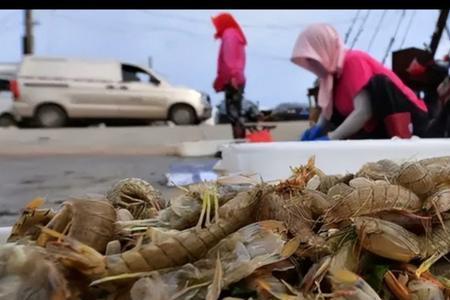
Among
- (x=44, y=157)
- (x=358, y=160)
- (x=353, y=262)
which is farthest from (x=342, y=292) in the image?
(x=44, y=157)

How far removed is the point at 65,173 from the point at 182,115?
8.94m

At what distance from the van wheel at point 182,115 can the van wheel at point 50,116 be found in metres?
2.31

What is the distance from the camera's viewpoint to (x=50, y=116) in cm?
1487

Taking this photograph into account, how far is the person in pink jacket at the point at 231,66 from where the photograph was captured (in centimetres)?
745

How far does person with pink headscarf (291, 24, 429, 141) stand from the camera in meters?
3.82

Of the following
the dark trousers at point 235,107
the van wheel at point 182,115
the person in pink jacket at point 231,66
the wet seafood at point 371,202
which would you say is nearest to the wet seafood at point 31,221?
the wet seafood at point 371,202

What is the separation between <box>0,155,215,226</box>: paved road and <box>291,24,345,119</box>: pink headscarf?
44.3 inches

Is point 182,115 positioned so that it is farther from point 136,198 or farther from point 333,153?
point 136,198

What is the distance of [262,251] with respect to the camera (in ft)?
3.34

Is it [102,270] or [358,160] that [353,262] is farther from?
[358,160]

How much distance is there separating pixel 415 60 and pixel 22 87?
1026 centimetres

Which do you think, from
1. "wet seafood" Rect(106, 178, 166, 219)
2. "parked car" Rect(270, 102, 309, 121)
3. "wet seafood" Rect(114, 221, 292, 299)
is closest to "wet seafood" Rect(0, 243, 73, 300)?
"wet seafood" Rect(114, 221, 292, 299)

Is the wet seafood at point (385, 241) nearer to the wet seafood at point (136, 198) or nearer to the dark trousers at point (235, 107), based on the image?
the wet seafood at point (136, 198)

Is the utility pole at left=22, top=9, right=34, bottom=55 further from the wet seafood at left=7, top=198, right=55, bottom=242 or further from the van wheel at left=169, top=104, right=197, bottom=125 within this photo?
the wet seafood at left=7, top=198, right=55, bottom=242
